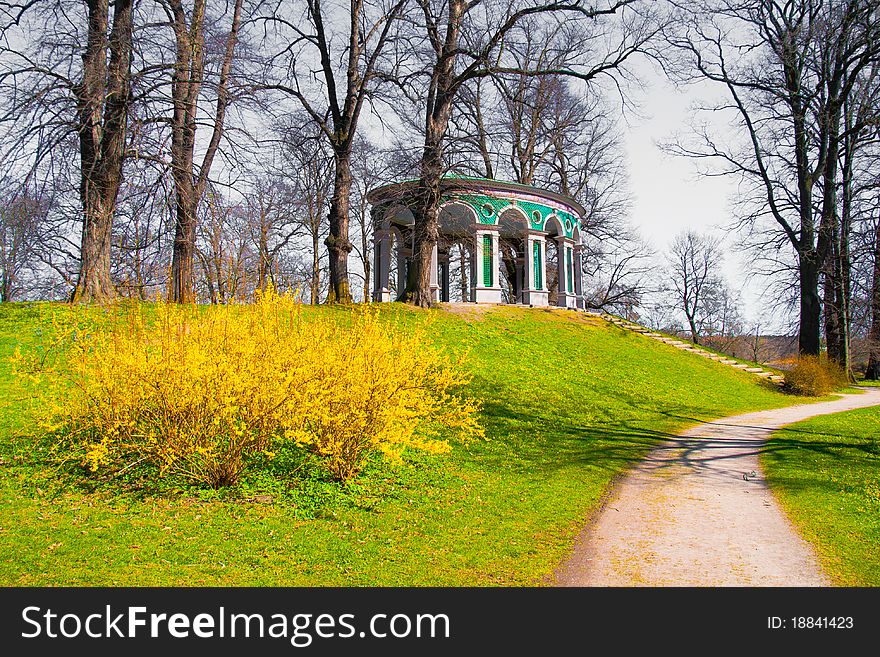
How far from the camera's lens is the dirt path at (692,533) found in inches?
196

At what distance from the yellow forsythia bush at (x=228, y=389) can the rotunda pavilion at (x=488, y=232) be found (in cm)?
1239

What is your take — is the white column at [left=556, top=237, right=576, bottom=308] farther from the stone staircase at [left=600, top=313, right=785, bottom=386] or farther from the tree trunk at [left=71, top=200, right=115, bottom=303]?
the tree trunk at [left=71, top=200, right=115, bottom=303]

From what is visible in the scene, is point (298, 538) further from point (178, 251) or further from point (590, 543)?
point (178, 251)

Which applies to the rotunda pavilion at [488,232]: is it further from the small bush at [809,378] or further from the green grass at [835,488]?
the green grass at [835,488]

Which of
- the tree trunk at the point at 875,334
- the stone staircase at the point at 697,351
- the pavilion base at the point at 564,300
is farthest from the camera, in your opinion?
the pavilion base at the point at 564,300

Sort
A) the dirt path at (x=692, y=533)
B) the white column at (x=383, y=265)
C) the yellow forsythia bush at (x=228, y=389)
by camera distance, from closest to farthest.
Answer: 1. the dirt path at (x=692, y=533)
2. the yellow forsythia bush at (x=228, y=389)
3. the white column at (x=383, y=265)

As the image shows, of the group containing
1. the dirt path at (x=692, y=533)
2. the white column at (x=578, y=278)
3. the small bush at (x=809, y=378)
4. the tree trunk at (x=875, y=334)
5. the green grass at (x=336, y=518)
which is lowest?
the dirt path at (x=692, y=533)

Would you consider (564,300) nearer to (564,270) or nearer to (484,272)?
(564,270)

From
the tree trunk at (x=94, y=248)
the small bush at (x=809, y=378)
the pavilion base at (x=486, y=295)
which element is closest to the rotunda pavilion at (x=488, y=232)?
the pavilion base at (x=486, y=295)

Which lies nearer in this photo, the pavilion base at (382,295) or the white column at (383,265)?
the pavilion base at (382,295)

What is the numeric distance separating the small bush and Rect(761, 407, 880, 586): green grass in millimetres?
6756

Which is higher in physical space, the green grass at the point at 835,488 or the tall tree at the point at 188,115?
the tall tree at the point at 188,115

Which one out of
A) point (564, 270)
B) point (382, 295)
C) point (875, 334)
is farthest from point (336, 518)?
point (875, 334)

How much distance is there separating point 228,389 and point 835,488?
7.51m
